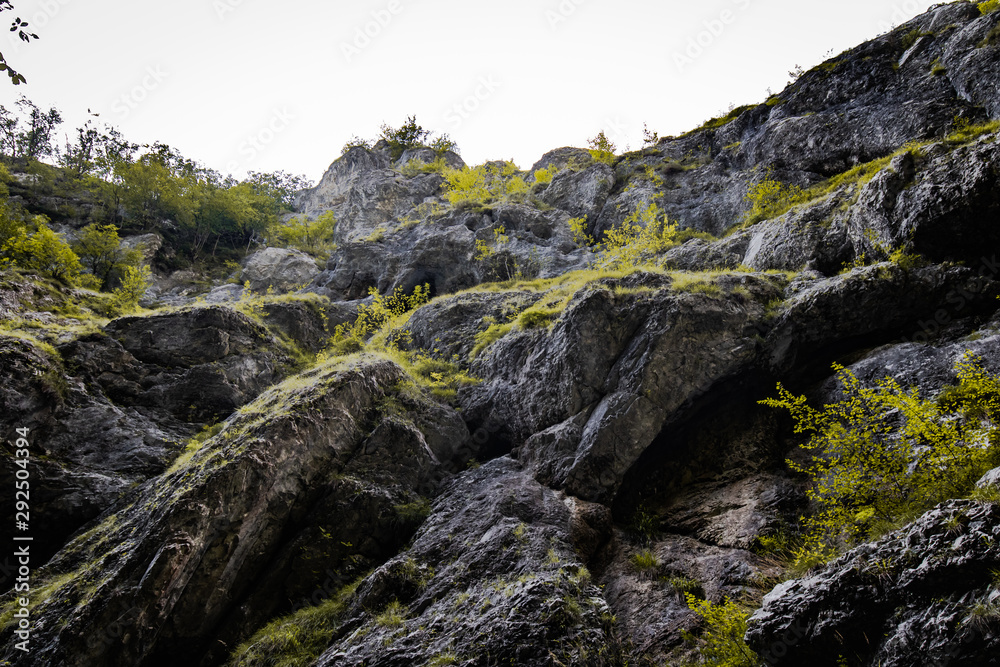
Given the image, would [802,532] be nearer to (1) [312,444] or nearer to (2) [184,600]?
(1) [312,444]

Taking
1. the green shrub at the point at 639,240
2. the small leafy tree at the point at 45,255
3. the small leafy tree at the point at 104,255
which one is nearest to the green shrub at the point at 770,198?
the green shrub at the point at 639,240

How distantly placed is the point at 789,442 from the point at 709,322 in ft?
9.84

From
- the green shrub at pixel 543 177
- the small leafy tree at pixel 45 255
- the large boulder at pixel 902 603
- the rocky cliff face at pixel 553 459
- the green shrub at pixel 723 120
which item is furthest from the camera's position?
the green shrub at pixel 543 177

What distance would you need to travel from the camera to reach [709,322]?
1092 centimetres

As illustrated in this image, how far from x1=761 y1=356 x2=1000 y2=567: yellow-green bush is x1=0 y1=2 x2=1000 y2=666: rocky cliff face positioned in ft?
2.32

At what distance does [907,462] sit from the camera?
6.66 m

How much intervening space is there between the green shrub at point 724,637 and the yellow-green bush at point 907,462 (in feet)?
4.65

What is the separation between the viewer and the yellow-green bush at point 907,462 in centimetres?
595

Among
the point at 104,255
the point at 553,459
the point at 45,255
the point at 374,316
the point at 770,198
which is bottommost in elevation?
the point at 553,459

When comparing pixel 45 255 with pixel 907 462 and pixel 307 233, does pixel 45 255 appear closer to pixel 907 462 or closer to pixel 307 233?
pixel 307 233

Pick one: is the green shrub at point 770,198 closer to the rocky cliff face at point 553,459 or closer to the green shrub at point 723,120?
the rocky cliff face at point 553,459

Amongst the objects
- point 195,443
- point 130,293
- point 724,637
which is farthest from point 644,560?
point 130,293

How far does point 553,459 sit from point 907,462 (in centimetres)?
A: 613

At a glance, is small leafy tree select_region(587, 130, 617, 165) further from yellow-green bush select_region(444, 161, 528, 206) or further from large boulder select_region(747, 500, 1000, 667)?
large boulder select_region(747, 500, 1000, 667)
